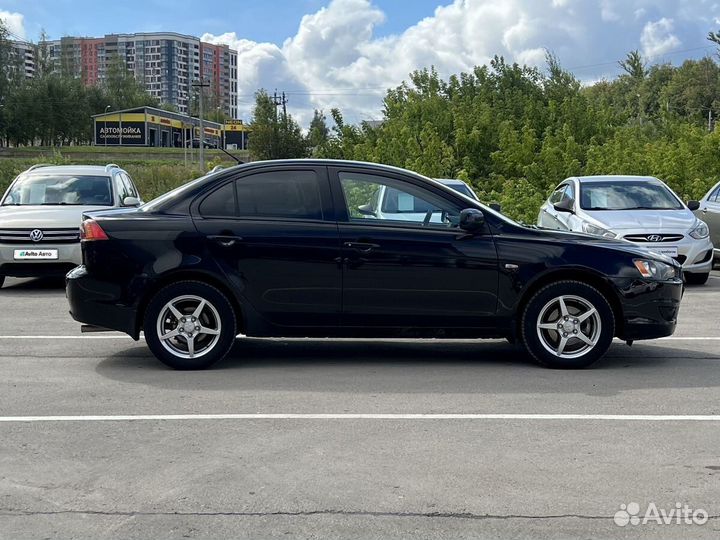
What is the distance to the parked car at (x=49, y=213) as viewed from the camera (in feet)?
44.6

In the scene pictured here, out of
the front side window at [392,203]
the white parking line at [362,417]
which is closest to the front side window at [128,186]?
the front side window at [392,203]

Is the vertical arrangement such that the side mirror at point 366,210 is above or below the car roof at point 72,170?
below

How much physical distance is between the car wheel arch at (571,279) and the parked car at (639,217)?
527 centimetres

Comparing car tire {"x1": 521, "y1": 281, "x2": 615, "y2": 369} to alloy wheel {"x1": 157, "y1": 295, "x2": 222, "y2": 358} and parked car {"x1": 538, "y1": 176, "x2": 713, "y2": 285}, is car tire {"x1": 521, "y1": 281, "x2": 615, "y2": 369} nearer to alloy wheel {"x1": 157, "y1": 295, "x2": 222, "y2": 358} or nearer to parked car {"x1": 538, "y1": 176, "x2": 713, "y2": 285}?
alloy wheel {"x1": 157, "y1": 295, "x2": 222, "y2": 358}

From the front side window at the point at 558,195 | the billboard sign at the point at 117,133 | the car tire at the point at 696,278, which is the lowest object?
the car tire at the point at 696,278

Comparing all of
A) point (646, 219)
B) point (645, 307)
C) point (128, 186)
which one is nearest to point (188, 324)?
point (645, 307)

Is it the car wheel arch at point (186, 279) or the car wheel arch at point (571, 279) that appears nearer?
the car wheel arch at point (186, 279)

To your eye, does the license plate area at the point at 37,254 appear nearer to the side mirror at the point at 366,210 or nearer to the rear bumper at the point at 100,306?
the rear bumper at the point at 100,306

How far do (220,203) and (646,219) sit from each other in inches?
325

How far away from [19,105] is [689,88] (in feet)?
232

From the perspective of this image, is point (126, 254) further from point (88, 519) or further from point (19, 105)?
point (19, 105)

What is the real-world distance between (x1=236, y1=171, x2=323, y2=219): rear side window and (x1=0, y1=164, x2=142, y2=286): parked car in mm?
5773

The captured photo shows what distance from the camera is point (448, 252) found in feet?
26.0

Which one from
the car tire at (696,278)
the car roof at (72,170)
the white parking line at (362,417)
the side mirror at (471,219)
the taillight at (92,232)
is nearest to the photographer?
the white parking line at (362,417)
